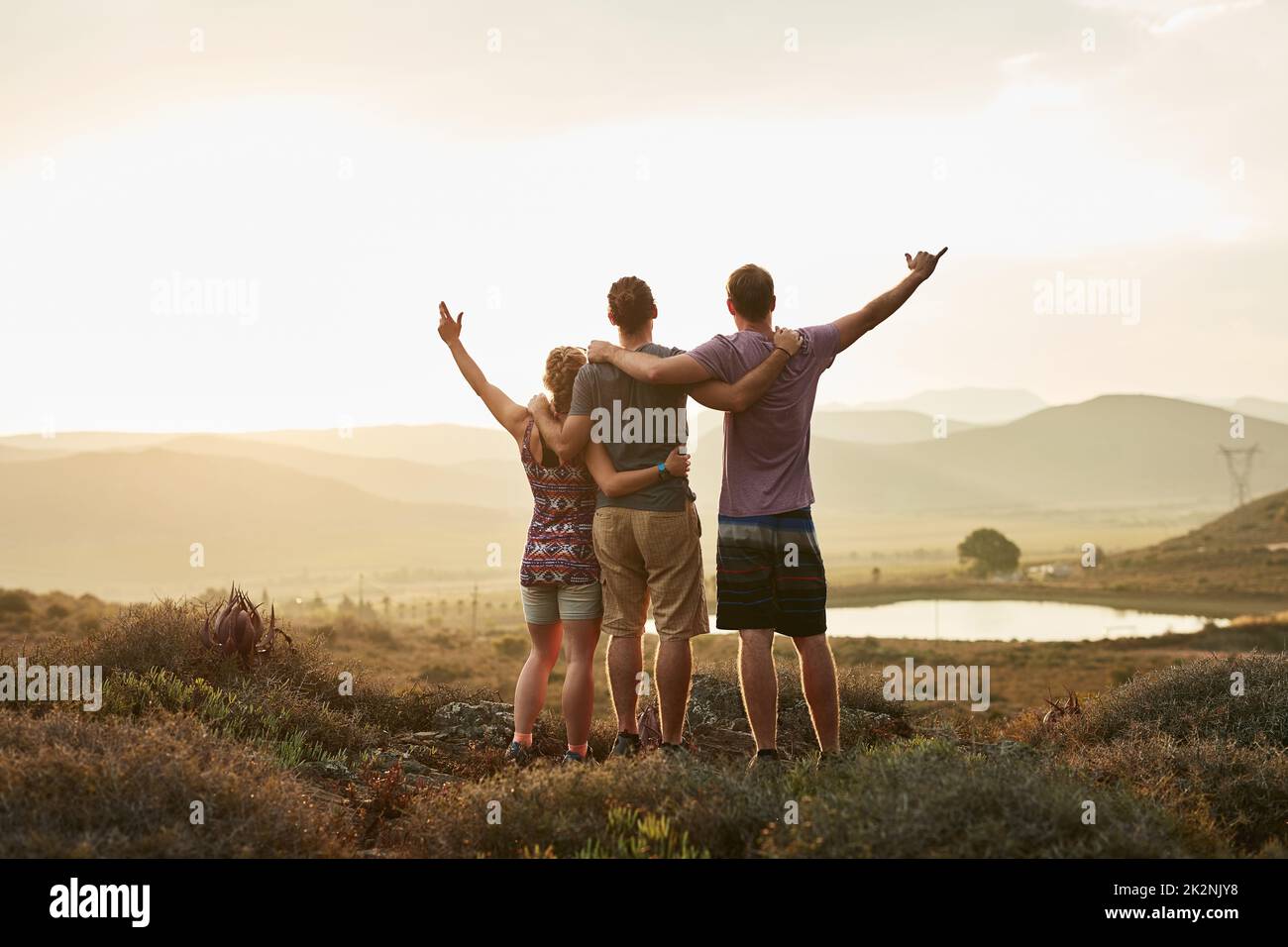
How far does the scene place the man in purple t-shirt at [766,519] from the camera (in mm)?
6250

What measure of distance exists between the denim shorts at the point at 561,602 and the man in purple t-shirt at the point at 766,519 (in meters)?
0.85

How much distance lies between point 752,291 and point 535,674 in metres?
2.83

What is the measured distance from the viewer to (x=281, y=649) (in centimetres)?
943

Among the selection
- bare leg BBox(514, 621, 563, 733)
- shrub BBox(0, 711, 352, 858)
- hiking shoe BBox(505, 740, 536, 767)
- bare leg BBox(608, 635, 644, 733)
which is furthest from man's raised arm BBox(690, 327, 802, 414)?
shrub BBox(0, 711, 352, 858)

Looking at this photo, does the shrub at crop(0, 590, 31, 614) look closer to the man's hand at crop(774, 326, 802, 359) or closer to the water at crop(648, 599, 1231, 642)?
the man's hand at crop(774, 326, 802, 359)

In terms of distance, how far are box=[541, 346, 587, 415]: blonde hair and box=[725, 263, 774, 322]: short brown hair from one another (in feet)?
3.64

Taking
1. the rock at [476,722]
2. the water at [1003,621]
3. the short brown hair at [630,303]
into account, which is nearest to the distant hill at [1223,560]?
the water at [1003,621]

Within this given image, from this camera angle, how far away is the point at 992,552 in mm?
114500

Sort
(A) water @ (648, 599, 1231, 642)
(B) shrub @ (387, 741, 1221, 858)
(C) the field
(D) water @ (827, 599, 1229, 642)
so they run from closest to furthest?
(B) shrub @ (387, 741, 1221, 858) → (C) the field → (A) water @ (648, 599, 1231, 642) → (D) water @ (827, 599, 1229, 642)

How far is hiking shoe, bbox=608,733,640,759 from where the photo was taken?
6.71 meters

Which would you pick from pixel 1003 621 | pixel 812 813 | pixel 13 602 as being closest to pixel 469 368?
pixel 812 813

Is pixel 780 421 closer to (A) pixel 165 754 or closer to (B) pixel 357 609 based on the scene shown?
(A) pixel 165 754

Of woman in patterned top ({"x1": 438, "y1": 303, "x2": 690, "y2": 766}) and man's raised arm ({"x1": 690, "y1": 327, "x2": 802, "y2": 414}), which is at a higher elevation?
man's raised arm ({"x1": 690, "y1": 327, "x2": 802, "y2": 414})
